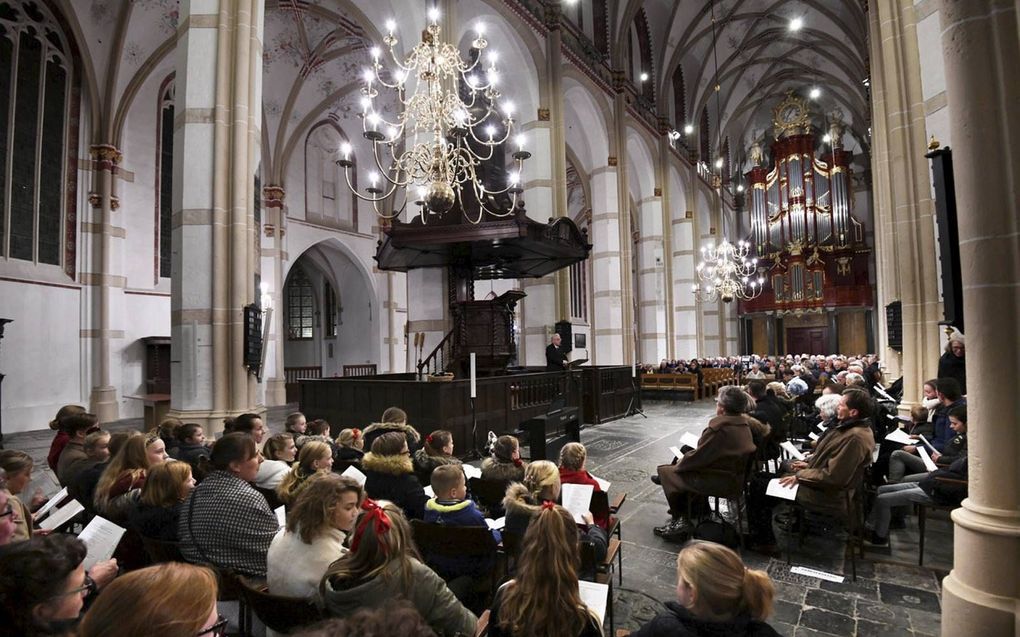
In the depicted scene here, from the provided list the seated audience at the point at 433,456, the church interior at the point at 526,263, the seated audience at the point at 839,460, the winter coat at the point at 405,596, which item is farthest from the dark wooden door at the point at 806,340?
the winter coat at the point at 405,596

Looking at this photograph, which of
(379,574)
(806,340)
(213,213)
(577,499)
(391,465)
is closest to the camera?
(379,574)

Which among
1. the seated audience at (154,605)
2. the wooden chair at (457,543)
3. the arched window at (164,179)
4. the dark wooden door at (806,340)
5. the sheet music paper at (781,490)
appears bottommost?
the sheet music paper at (781,490)

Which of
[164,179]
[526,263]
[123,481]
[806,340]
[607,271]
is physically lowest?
[123,481]

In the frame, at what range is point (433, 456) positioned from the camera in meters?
3.67

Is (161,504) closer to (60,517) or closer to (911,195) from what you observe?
(60,517)

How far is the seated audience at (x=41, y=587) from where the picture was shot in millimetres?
1282

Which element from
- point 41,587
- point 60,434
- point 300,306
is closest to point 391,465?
point 41,587

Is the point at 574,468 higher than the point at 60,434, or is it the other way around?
the point at 60,434

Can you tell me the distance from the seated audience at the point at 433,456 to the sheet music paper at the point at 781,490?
7.01 ft

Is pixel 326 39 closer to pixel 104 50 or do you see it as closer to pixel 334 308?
pixel 104 50

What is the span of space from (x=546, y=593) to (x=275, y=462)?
245 centimetres

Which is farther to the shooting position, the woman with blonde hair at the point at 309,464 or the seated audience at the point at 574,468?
the seated audience at the point at 574,468

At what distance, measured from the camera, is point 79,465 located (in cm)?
337

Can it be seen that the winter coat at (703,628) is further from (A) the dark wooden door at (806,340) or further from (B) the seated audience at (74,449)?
(A) the dark wooden door at (806,340)
